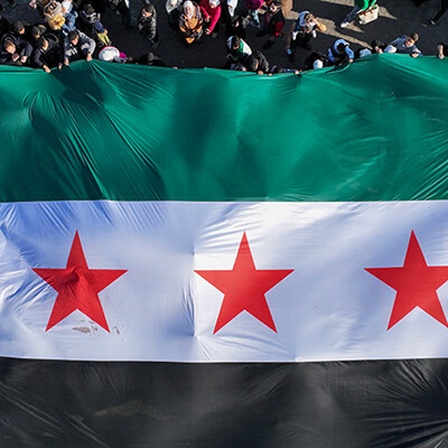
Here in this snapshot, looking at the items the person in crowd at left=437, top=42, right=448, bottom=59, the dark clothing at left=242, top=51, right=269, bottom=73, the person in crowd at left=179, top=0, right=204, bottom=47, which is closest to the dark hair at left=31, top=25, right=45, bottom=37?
the person in crowd at left=179, top=0, right=204, bottom=47

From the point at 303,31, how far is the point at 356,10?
110 centimetres

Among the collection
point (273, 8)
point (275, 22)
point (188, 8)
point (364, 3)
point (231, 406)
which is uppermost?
point (364, 3)

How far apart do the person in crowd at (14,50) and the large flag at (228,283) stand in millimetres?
1621

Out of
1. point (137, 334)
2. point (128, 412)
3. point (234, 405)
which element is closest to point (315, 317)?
point (234, 405)

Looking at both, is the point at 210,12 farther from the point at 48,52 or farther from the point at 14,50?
the point at 14,50

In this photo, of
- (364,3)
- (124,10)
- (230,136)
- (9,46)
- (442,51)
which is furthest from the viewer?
(124,10)

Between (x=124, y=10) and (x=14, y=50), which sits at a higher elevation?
(x=124, y=10)

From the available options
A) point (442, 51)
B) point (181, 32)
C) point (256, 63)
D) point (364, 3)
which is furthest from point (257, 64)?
point (442, 51)

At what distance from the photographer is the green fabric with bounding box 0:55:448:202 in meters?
5.39

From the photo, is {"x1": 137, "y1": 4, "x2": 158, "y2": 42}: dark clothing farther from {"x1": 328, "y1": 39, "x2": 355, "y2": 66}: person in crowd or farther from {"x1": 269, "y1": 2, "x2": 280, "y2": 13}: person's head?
{"x1": 328, "y1": 39, "x2": 355, "y2": 66}: person in crowd

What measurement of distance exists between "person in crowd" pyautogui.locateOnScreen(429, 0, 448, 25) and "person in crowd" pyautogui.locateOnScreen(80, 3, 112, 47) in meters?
4.98

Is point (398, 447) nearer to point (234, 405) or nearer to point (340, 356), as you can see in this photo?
point (340, 356)

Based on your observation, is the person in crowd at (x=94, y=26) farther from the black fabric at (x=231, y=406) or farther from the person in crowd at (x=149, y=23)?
the black fabric at (x=231, y=406)

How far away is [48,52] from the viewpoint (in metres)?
6.54
